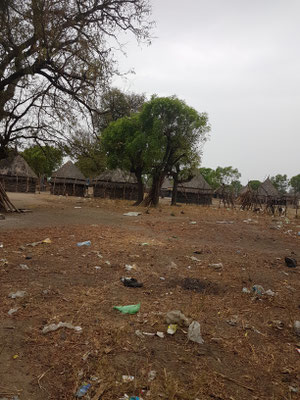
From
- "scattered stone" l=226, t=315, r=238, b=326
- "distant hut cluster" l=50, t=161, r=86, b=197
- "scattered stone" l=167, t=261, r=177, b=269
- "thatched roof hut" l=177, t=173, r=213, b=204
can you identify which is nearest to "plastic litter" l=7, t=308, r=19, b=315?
"scattered stone" l=226, t=315, r=238, b=326

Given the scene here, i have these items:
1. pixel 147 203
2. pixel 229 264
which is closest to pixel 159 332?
pixel 229 264

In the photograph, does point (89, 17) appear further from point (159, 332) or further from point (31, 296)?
point (159, 332)

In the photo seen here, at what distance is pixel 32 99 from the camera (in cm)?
1101

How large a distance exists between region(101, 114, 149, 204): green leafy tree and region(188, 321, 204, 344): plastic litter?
1559 centimetres

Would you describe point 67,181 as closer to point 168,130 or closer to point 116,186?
point 116,186

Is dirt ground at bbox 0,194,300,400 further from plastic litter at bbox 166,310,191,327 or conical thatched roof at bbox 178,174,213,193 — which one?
conical thatched roof at bbox 178,174,213,193

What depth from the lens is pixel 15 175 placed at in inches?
1253

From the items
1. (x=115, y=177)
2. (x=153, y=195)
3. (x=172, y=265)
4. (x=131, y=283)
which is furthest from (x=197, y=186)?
(x=131, y=283)

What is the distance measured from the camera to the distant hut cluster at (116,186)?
2955 cm

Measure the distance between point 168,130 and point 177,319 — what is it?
15.5 metres

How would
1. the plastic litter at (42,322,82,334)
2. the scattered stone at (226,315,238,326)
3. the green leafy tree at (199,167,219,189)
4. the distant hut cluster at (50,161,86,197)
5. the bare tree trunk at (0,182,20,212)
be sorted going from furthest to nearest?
the green leafy tree at (199,167,219,189) → the distant hut cluster at (50,161,86,197) → the bare tree trunk at (0,182,20,212) → the scattered stone at (226,315,238,326) → the plastic litter at (42,322,82,334)

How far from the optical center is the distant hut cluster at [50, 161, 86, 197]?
109ft

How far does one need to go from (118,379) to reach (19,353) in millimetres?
757

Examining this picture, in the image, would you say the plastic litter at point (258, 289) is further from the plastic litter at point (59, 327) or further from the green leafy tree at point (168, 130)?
the green leafy tree at point (168, 130)
